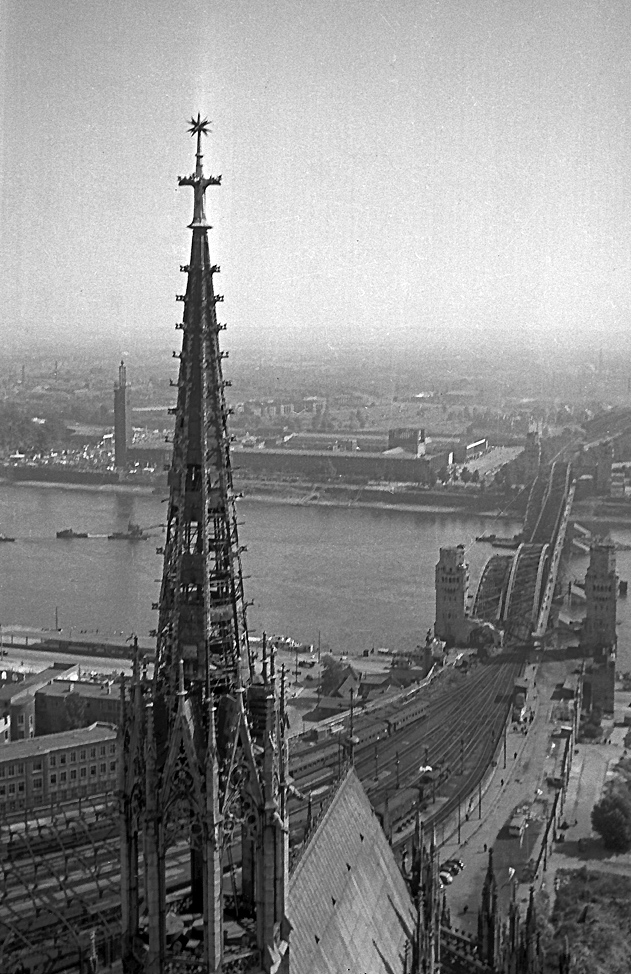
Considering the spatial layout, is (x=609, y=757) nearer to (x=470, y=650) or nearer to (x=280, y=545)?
(x=470, y=650)

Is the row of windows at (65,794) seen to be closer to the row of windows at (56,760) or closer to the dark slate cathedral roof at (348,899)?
the row of windows at (56,760)

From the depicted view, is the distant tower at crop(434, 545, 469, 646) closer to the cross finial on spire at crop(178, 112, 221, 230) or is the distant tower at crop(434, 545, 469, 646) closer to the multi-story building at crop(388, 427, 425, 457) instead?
the multi-story building at crop(388, 427, 425, 457)

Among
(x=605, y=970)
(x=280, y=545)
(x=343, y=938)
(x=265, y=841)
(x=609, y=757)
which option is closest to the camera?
(x=265, y=841)

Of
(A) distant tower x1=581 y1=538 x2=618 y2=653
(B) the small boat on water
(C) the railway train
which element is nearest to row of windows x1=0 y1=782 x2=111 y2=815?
(C) the railway train

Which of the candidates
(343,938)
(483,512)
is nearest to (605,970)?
(343,938)

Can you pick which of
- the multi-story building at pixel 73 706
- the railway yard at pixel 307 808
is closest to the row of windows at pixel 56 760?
the railway yard at pixel 307 808
